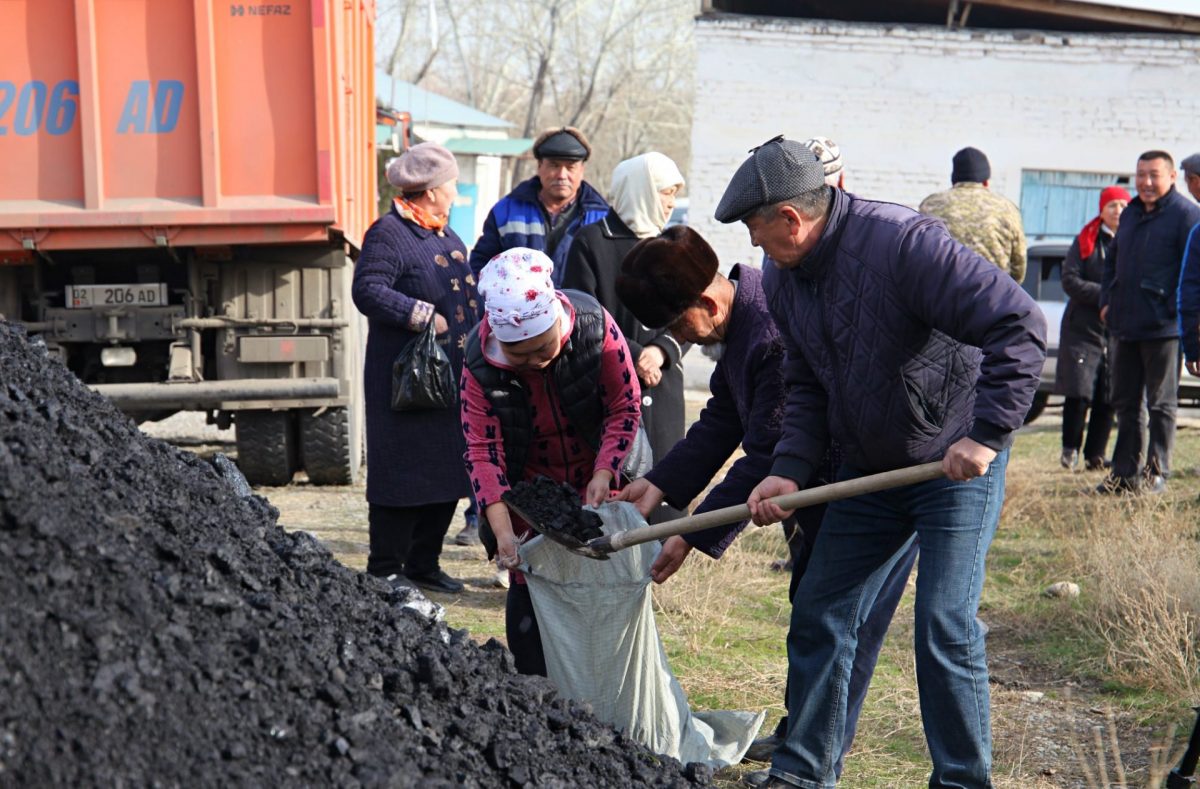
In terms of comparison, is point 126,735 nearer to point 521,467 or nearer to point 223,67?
point 521,467

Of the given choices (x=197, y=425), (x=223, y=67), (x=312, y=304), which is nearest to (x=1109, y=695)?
(x=312, y=304)

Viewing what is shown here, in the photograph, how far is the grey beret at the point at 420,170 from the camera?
5.60 meters

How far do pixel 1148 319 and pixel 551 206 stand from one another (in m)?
3.88

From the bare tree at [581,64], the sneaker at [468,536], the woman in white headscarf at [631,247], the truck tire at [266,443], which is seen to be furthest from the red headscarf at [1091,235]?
the bare tree at [581,64]

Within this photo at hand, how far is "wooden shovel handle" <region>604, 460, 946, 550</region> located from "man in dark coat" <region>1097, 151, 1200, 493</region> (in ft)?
16.2

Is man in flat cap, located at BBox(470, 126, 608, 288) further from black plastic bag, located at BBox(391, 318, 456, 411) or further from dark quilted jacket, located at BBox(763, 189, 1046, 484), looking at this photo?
dark quilted jacket, located at BBox(763, 189, 1046, 484)

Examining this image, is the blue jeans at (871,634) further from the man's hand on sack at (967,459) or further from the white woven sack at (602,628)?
the man's hand on sack at (967,459)

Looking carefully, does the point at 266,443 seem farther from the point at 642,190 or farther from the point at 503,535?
the point at 503,535

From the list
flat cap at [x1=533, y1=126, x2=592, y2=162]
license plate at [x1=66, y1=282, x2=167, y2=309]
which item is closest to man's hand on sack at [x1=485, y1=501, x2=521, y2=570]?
flat cap at [x1=533, y1=126, x2=592, y2=162]

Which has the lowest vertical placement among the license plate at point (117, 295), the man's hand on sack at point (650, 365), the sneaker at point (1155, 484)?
the sneaker at point (1155, 484)

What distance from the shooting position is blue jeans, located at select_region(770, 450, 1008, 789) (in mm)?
3191

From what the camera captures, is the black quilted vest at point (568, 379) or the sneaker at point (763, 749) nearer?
the black quilted vest at point (568, 379)

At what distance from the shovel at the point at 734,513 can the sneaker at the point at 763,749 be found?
88cm

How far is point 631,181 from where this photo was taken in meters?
5.11
